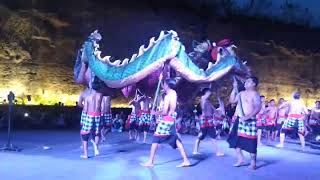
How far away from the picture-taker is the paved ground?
27.2 ft

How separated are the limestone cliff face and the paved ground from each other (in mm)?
10260

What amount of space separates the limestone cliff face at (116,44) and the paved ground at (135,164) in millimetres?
10260

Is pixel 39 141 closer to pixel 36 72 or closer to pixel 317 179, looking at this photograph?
pixel 317 179

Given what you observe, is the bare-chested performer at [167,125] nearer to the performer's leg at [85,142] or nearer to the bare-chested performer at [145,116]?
the performer's leg at [85,142]

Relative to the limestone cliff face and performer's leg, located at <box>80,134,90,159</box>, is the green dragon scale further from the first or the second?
the limestone cliff face

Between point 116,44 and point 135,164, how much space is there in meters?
16.1

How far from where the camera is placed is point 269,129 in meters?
15.8

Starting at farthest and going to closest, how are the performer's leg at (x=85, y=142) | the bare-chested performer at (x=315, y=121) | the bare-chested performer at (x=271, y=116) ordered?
the bare-chested performer at (x=315, y=121) < the bare-chested performer at (x=271, y=116) < the performer's leg at (x=85, y=142)

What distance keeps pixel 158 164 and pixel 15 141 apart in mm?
5511

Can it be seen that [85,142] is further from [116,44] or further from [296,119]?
[116,44]

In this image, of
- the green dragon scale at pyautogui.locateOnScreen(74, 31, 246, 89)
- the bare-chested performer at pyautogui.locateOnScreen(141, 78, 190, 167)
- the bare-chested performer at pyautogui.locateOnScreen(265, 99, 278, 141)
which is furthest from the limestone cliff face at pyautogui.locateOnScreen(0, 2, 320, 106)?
the bare-chested performer at pyautogui.locateOnScreen(141, 78, 190, 167)

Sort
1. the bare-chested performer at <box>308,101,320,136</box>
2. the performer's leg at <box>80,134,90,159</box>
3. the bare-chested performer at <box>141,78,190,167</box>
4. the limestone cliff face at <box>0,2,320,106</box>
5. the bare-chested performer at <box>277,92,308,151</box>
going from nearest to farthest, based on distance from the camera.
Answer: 1. the bare-chested performer at <box>141,78,190,167</box>
2. the performer's leg at <box>80,134,90,159</box>
3. the bare-chested performer at <box>277,92,308,151</box>
4. the bare-chested performer at <box>308,101,320,136</box>
5. the limestone cliff face at <box>0,2,320,106</box>

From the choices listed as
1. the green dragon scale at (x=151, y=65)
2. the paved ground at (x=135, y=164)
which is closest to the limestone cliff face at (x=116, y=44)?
the paved ground at (x=135, y=164)

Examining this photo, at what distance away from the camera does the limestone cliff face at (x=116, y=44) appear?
75.4 ft
